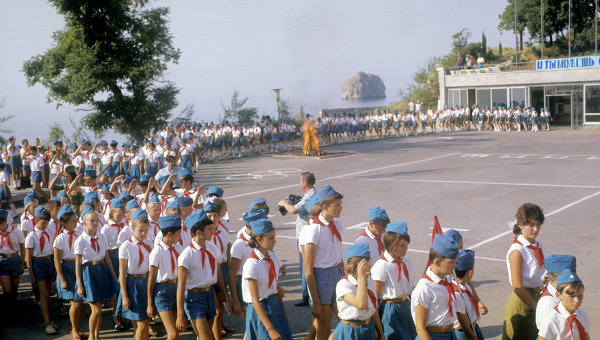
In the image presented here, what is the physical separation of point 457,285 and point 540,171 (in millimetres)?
18982

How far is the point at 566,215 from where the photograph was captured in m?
14.9

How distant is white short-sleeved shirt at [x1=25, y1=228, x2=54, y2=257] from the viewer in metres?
8.76

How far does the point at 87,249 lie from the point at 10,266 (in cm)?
201

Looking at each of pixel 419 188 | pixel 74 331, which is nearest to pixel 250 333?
pixel 74 331

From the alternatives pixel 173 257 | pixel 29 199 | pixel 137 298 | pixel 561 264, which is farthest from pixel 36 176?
pixel 561 264

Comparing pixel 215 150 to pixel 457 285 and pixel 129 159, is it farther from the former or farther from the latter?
pixel 457 285

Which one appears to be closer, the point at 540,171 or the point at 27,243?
the point at 27,243

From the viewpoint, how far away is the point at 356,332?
5344mm

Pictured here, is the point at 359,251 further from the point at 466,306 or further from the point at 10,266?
the point at 10,266

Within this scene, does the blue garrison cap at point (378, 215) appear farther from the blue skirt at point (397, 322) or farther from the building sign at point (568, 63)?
the building sign at point (568, 63)

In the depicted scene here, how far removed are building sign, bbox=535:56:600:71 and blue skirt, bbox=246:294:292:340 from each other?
42195 millimetres

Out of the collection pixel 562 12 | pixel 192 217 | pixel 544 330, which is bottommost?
pixel 544 330

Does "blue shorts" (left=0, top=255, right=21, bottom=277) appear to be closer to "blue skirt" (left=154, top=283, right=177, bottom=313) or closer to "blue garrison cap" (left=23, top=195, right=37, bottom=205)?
"blue garrison cap" (left=23, top=195, right=37, bottom=205)

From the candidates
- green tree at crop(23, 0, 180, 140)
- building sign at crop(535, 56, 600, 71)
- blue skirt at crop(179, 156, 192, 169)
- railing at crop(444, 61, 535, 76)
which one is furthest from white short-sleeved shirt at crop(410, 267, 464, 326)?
railing at crop(444, 61, 535, 76)
